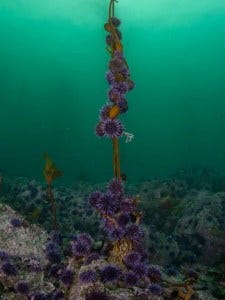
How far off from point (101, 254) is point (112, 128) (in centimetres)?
221

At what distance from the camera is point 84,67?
187m

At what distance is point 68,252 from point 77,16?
114 metres

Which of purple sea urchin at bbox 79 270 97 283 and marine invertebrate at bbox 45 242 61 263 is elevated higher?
marine invertebrate at bbox 45 242 61 263

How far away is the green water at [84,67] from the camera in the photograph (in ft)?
340

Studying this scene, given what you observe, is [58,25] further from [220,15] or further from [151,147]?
[151,147]

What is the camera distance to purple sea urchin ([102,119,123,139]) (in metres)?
6.54

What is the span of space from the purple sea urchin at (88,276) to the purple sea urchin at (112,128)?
2078 millimetres

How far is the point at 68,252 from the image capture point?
827cm

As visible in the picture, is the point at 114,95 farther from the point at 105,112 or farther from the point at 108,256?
the point at 108,256

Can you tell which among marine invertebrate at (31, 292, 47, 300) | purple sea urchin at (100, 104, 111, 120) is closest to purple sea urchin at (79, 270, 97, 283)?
marine invertebrate at (31, 292, 47, 300)

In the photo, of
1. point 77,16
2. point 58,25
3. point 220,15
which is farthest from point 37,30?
point 220,15

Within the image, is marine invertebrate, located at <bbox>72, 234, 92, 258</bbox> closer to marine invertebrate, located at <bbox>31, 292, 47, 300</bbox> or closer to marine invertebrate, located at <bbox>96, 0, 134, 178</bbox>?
marine invertebrate, located at <bbox>31, 292, 47, 300</bbox>

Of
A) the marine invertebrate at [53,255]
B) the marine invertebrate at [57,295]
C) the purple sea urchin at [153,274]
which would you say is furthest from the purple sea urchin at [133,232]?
the marine invertebrate at [53,255]

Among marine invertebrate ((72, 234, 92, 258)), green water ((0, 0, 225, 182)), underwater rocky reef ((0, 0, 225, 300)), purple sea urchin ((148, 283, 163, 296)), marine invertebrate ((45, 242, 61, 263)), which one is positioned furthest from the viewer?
green water ((0, 0, 225, 182))
